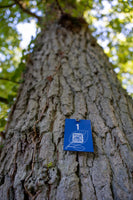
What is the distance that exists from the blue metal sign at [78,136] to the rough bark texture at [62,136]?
0.06m

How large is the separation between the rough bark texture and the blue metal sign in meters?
0.06

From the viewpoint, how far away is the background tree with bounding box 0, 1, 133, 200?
100 cm

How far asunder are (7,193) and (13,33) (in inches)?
166

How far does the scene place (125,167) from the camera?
1.05m

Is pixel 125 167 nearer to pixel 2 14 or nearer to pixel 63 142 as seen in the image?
pixel 63 142

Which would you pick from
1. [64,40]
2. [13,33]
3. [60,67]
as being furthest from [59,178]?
[13,33]

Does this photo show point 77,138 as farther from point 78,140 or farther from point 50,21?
point 50,21

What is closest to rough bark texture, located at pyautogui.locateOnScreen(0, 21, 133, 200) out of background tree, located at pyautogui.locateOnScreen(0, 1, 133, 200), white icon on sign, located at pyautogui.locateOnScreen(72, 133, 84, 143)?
background tree, located at pyautogui.locateOnScreen(0, 1, 133, 200)

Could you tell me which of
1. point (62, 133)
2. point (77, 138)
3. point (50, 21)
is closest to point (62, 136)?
point (62, 133)

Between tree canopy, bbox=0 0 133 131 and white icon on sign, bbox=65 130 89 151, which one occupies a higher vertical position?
tree canopy, bbox=0 0 133 131

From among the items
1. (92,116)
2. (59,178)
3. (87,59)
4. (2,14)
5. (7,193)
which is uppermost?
(2,14)

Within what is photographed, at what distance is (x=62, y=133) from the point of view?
1271mm

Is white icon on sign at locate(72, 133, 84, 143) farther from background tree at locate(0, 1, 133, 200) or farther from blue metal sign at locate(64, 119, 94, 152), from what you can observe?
background tree at locate(0, 1, 133, 200)

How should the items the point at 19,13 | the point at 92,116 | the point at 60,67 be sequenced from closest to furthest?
the point at 92,116 < the point at 60,67 < the point at 19,13
